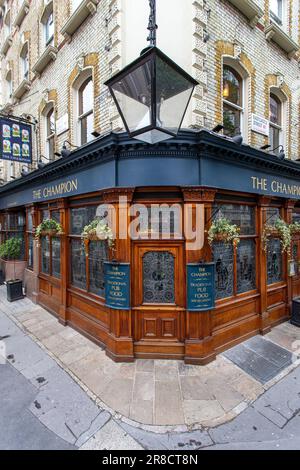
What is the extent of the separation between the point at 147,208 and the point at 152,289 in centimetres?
176

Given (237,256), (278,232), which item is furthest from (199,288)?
(278,232)

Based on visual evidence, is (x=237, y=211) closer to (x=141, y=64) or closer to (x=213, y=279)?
(x=213, y=279)

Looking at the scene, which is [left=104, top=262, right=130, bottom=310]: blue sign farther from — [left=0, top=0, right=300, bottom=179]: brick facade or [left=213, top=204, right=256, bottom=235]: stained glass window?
[left=0, top=0, right=300, bottom=179]: brick facade

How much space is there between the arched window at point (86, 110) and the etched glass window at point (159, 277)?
3.87 meters

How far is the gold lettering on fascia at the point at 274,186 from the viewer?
5844mm

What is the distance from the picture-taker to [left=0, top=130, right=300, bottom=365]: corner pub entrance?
4.67 m

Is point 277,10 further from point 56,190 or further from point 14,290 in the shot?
point 14,290

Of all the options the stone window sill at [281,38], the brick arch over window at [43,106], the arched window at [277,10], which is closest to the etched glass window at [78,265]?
the brick arch over window at [43,106]

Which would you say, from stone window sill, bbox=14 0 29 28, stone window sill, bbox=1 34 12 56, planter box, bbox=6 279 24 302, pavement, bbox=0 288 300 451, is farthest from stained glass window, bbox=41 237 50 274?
stone window sill, bbox=1 34 12 56

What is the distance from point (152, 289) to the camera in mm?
4988

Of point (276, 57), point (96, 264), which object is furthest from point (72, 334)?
point (276, 57)

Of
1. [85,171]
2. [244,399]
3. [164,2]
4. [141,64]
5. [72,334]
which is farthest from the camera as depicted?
[72,334]

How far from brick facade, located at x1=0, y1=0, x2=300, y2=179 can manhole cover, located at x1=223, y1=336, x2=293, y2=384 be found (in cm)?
511

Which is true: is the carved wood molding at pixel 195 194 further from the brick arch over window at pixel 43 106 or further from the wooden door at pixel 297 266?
the brick arch over window at pixel 43 106
